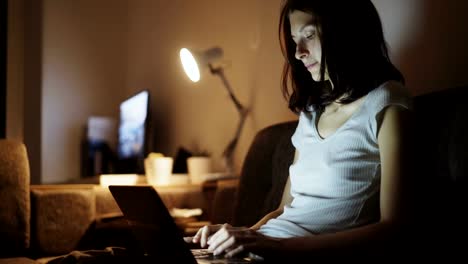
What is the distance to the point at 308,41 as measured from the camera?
4.07 feet

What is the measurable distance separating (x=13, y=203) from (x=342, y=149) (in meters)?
1.18

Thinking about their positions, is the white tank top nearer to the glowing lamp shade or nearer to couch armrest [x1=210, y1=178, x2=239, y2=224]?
couch armrest [x1=210, y1=178, x2=239, y2=224]

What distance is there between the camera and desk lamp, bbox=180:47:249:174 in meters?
2.16

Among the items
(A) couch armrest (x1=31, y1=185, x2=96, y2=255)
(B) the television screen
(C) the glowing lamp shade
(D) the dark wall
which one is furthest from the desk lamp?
(D) the dark wall

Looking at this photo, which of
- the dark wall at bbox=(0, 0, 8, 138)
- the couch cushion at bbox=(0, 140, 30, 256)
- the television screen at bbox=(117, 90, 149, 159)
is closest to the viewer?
the couch cushion at bbox=(0, 140, 30, 256)

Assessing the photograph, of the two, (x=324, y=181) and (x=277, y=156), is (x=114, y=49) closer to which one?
(x=277, y=156)

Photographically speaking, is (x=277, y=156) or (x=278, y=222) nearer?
(x=278, y=222)

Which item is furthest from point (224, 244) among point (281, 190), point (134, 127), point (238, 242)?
point (134, 127)

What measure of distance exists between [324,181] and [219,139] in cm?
145

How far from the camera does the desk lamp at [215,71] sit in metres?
2.16

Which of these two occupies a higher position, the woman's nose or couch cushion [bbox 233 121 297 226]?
the woman's nose

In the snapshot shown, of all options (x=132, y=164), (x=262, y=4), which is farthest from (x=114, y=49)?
(x=262, y=4)

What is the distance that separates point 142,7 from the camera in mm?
3523

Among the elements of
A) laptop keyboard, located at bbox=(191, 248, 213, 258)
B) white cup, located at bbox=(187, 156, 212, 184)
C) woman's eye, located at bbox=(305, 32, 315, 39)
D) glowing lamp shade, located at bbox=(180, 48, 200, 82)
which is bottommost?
white cup, located at bbox=(187, 156, 212, 184)
